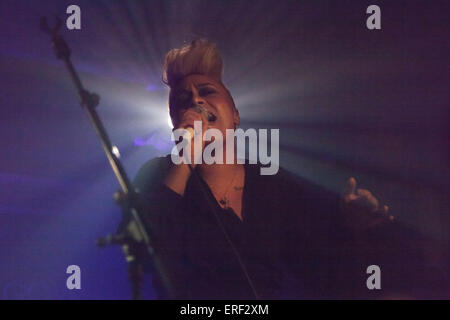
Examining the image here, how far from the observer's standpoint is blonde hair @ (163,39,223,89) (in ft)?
9.32

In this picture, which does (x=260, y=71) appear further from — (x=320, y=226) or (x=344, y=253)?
(x=344, y=253)

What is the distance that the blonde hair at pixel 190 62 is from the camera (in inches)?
112

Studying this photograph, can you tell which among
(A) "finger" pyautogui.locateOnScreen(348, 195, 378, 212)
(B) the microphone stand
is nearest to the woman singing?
(A) "finger" pyautogui.locateOnScreen(348, 195, 378, 212)

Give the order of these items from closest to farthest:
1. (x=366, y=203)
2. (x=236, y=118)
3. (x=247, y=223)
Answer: (x=366, y=203), (x=247, y=223), (x=236, y=118)

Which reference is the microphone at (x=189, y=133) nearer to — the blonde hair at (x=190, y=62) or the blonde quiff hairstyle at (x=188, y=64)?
the blonde quiff hairstyle at (x=188, y=64)

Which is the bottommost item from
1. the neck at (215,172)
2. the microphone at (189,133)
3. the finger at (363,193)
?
the finger at (363,193)

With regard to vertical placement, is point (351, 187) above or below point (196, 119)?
below

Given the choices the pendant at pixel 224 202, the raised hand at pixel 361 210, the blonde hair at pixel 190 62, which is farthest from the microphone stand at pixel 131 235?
the raised hand at pixel 361 210

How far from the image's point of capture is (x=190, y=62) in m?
2.84

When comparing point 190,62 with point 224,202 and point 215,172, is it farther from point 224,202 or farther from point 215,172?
point 224,202

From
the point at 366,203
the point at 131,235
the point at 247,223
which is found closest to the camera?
the point at 131,235

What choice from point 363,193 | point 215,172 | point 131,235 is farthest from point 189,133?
point 363,193

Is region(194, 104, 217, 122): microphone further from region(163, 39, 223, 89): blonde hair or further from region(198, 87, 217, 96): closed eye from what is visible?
region(163, 39, 223, 89): blonde hair

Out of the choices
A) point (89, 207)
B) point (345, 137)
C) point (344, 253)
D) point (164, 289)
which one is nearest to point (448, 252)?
point (344, 253)
